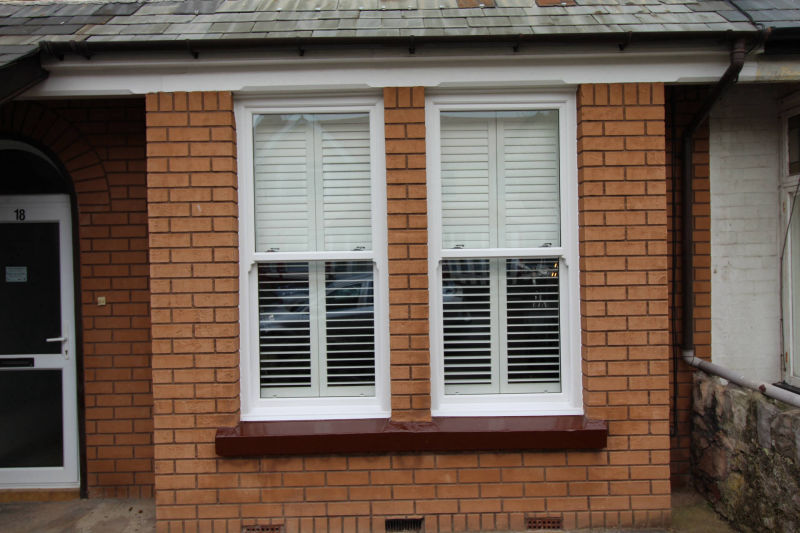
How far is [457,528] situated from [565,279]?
1790mm

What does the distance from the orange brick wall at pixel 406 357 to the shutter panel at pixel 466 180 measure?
0.87ft

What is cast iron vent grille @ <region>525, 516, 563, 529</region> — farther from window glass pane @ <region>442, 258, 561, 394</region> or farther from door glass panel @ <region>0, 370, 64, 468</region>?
door glass panel @ <region>0, 370, 64, 468</region>

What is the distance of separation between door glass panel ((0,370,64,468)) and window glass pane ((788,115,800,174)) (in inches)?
227

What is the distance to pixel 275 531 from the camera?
11.4ft

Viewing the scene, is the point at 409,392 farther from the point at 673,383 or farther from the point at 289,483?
the point at 673,383

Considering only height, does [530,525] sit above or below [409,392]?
below

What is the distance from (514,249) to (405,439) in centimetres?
145

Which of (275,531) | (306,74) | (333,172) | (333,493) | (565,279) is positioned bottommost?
(275,531)

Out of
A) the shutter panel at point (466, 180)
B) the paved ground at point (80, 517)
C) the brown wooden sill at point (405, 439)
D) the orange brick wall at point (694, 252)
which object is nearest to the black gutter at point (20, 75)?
the brown wooden sill at point (405, 439)

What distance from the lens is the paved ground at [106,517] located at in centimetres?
361

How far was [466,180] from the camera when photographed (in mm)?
3691

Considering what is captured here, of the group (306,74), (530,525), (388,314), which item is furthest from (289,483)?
(306,74)

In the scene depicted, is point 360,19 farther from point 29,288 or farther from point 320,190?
point 29,288

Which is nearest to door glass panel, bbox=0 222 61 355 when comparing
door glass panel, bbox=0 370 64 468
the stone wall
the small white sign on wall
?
the small white sign on wall
